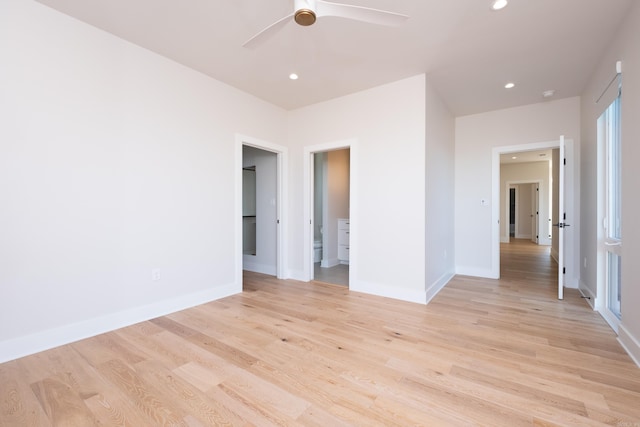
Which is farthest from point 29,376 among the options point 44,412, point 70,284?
point 70,284

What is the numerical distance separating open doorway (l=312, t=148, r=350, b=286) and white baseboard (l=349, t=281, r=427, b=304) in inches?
51.2

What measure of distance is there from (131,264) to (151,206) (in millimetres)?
582

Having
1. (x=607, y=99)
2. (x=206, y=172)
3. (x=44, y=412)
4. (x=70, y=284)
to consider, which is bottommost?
(x=44, y=412)

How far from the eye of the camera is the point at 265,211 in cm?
477

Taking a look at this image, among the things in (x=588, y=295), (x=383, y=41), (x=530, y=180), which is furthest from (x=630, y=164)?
(x=530, y=180)

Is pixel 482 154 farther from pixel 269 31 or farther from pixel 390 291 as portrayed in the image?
pixel 269 31

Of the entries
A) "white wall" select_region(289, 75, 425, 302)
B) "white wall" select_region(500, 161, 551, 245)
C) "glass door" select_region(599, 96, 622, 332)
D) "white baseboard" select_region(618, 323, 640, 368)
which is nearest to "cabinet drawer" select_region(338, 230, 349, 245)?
"white wall" select_region(289, 75, 425, 302)

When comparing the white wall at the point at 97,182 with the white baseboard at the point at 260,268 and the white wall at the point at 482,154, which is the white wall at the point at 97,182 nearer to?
the white baseboard at the point at 260,268

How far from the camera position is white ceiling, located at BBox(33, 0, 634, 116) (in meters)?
2.17

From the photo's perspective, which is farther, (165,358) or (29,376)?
(165,358)

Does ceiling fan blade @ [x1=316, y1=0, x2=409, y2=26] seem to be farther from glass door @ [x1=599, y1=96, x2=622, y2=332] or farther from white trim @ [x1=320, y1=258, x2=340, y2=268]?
white trim @ [x1=320, y1=258, x2=340, y2=268]

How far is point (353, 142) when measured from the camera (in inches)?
148

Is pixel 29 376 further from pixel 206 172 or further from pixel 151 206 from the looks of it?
pixel 206 172

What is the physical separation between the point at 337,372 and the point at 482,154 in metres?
4.18
